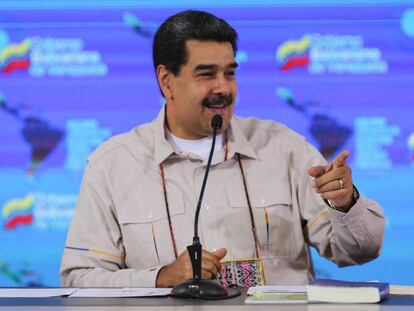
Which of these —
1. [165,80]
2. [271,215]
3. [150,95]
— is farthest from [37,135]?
[271,215]

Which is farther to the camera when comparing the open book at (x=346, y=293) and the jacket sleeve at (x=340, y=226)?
the jacket sleeve at (x=340, y=226)

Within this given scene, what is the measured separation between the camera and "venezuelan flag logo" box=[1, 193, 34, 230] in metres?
3.46

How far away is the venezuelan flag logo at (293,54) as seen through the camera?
11.3 ft

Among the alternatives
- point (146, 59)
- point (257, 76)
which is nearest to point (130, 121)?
point (146, 59)

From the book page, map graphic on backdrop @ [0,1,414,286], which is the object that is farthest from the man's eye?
the book page

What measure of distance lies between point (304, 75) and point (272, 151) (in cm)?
71

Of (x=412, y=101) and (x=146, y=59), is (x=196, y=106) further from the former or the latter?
(x=412, y=101)

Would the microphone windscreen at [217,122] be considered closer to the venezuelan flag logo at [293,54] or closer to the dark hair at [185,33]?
the dark hair at [185,33]

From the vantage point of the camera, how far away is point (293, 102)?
11.4 ft

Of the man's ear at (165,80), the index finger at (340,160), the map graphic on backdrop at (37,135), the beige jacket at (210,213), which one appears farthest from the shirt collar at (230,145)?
the map graphic on backdrop at (37,135)

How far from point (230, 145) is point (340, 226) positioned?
1.58 feet

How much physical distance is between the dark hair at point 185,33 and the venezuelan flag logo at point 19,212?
0.95m

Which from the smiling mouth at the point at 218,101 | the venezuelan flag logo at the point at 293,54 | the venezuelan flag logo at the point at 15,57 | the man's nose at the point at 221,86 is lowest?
the smiling mouth at the point at 218,101

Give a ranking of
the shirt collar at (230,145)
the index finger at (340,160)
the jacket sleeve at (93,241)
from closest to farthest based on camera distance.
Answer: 1. the index finger at (340,160)
2. the jacket sleeve at (93,241)
3. the shirt collar at (230,145)
